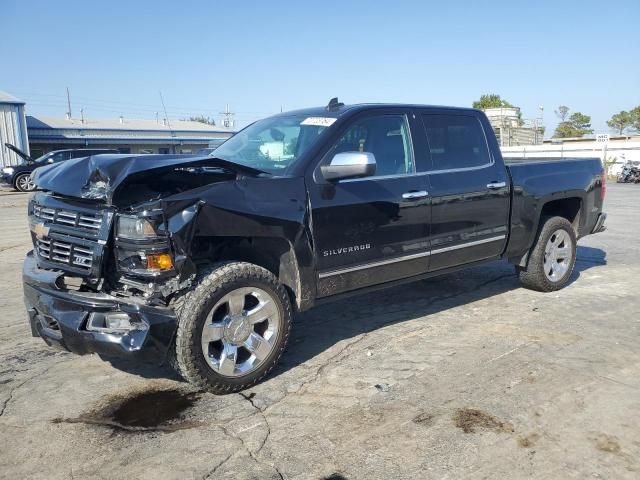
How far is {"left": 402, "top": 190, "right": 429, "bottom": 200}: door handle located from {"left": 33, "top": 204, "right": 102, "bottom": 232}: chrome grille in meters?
2.33

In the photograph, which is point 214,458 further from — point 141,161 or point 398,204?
point 398,204

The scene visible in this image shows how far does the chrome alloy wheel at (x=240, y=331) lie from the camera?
→ 359cm

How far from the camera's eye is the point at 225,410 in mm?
3508

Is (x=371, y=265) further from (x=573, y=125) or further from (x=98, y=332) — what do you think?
(x=573, y=125)

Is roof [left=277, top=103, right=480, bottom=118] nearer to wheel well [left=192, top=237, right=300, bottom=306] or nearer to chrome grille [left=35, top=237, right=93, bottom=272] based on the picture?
wheel well [left=192, top=237, right=300, bottom=306]

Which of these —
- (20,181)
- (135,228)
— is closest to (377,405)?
(135,228)

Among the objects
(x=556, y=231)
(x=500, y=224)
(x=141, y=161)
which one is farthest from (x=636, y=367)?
(x=141, y=161)

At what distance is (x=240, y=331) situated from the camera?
370 cm

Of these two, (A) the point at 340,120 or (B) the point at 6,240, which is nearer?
(A) the point at 340,120

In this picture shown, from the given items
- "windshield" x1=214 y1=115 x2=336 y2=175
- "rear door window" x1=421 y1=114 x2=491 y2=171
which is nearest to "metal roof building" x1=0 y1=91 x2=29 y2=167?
"windshield" x1=214 y1=115 x2=336 y2=175

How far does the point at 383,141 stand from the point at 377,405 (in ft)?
7.14

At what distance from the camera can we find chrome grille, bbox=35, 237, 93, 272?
353 cm

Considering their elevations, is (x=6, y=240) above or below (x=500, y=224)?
below

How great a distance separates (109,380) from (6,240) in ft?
25.4
